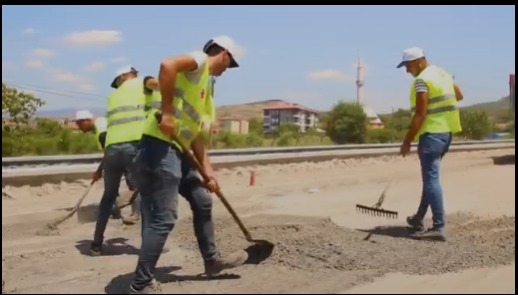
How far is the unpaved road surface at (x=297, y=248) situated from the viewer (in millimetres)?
4930

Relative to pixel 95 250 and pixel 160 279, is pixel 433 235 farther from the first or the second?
pixel 95 250

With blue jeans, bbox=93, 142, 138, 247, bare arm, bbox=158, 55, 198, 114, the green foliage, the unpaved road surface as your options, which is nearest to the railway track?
the unpaved road surface

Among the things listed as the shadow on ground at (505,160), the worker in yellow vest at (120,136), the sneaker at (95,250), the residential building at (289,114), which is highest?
the residential building at (289,114)

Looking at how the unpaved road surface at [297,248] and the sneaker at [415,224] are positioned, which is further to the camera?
the sneaker at [415,224]

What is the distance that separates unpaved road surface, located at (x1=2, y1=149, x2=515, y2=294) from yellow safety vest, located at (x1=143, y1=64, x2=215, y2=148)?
1074 mm

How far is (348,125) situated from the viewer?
4484 cm

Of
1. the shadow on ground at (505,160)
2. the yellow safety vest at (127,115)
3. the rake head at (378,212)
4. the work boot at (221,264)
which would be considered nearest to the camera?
the work boot at (221,264)

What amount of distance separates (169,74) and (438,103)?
10.9ft

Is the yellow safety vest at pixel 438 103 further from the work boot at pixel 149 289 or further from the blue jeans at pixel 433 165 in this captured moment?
the work boot at pixel 149 289

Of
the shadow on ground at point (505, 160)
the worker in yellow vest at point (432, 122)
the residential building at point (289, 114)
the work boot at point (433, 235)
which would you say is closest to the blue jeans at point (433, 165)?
the worker in yellow vest at point (432, 122)

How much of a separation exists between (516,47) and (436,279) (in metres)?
4.06

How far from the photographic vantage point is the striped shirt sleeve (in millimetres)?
6602

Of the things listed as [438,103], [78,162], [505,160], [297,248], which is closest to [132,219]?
[297,248]

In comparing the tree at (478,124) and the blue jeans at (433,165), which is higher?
the tree at (478,124)
